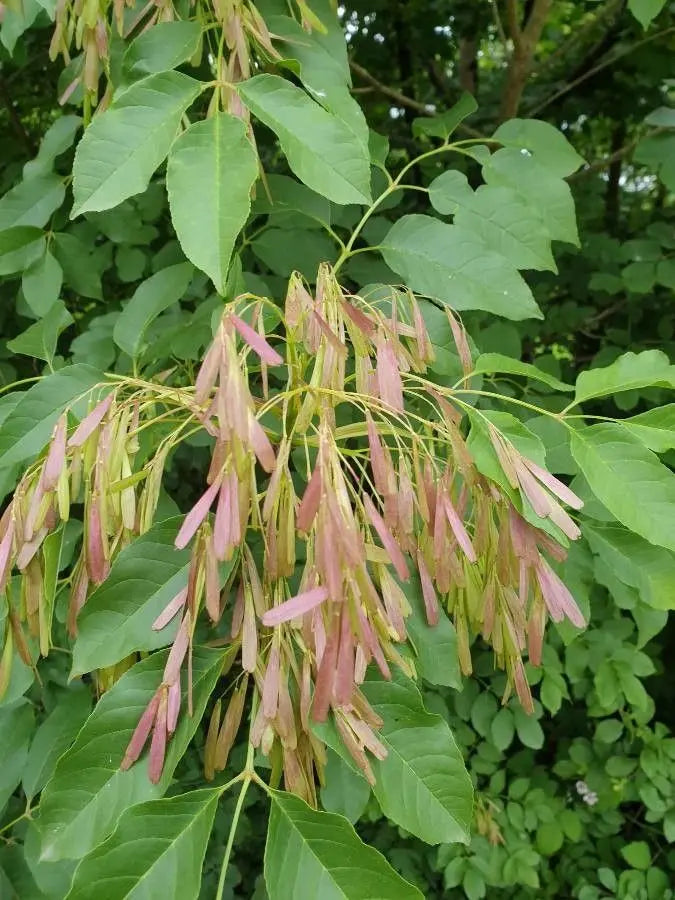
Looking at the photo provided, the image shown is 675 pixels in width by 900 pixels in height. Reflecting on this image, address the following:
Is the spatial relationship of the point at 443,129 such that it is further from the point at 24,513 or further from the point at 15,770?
the point at 15,770

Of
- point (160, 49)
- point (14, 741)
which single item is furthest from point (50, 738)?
point (160, 49)

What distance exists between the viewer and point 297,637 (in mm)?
654

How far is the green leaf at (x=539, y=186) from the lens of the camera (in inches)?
39.1

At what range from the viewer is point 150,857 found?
0.59 meters

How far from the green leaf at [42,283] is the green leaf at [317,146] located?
1.72 feet

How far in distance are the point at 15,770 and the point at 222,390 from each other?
799 mm

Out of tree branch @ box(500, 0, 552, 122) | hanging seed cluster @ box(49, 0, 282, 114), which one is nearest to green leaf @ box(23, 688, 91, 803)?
hanging seed cluster @ box(49, 0, 282, 114)

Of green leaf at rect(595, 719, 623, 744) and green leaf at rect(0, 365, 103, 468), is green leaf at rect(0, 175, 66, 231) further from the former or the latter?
green leaf at rect(595, 719, 623, 744)

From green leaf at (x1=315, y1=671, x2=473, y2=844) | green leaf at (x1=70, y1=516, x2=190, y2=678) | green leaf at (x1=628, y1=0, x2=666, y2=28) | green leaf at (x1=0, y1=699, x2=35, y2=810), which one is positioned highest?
green leaf at (x1=628, y1=0, x2=666, y2=28)

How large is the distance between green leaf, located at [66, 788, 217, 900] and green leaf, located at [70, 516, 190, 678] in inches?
5.6

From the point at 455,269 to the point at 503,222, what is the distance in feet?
0.38

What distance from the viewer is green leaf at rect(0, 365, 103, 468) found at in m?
0.82

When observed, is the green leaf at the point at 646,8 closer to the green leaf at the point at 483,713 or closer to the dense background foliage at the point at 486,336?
the dense background foliage at the point at 486,336

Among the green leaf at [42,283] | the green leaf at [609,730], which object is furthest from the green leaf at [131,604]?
the green leaf at [609,730]
